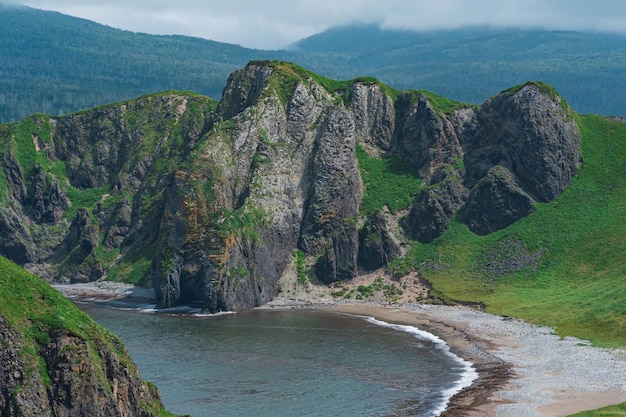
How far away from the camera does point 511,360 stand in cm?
10262

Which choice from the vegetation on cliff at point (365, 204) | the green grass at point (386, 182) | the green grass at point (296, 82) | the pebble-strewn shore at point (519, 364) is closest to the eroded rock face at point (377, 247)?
the vegetation on cliff at point (365, 204)

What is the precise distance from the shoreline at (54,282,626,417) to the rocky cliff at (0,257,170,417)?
→ 3436cm

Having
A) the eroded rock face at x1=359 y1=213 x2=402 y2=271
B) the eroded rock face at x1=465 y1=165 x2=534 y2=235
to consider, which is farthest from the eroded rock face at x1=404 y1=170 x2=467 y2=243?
the eroded rock face at x1=359 y1=213 x2=402 y2=271

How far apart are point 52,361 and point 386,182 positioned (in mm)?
124103

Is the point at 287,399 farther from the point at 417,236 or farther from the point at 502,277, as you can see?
the point at 417,236

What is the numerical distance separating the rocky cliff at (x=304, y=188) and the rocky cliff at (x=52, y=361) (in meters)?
82.1

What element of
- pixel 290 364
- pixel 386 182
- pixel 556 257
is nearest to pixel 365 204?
pixel 386 182

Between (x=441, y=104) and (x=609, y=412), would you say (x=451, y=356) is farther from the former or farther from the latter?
(x=441, y=104)

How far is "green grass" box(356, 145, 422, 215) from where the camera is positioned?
167625 mm

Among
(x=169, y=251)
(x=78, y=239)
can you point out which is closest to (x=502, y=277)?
(x=169, y=251)

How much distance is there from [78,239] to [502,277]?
9267 centimetres

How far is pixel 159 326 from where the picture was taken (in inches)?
5015

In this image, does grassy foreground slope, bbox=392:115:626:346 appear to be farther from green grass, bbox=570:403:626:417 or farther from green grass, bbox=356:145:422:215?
green grass, bbox=570:403:626:417

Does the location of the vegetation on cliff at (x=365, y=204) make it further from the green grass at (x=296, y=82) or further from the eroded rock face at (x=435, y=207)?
the green grass at (x=296, y=82)
